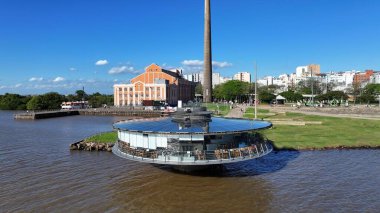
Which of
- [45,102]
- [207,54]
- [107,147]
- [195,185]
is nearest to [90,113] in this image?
[45,102]

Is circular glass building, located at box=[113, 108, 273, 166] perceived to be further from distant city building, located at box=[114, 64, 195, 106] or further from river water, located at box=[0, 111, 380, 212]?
distant city building, located at box=[114, 64, 195, 106]

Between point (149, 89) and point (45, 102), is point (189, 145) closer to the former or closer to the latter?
point (149, 89)

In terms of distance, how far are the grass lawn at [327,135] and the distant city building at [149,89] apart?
90.7 meters

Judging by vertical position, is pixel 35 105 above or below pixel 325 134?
above

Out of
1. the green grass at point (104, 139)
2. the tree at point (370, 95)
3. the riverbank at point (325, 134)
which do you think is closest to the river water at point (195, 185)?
the riverbank at point (325, 134)

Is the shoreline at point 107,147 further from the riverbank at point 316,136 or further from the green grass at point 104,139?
the green grass at point 104,139

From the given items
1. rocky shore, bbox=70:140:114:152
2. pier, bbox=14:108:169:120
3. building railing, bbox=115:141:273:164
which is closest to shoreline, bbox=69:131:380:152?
rocky shore, bbox=70:140:114:152

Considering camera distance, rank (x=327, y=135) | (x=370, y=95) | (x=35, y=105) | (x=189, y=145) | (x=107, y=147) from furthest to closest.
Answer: (x=35, y=105) → (x=370, y=95) → (x=327, y=135) → (x=107, y=147) → (x=189, y=145)

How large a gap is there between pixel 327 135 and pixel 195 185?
27550 mm

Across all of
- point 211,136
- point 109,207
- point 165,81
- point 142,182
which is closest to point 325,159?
point 211,136

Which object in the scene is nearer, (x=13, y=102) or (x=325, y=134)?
(x=325, y=134)

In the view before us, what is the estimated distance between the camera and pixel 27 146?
45.0 metres

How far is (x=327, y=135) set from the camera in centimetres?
4591

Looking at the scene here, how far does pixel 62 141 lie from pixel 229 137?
31.7m
